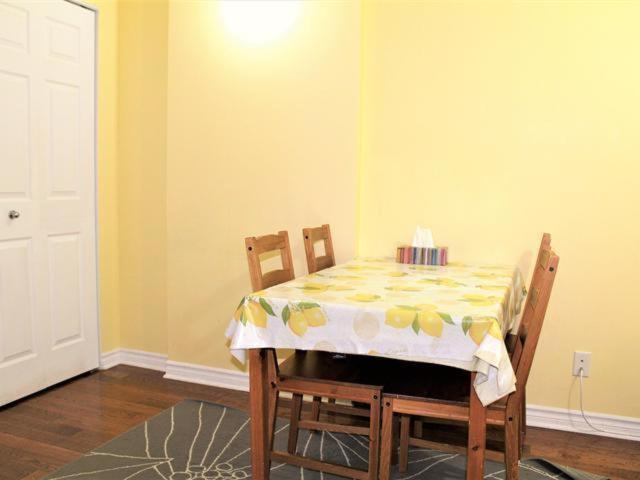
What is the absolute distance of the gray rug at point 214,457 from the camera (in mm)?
2162

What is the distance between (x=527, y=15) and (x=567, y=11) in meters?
0.17

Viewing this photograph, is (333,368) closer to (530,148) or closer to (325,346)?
(325,346)

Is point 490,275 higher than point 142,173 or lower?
lower

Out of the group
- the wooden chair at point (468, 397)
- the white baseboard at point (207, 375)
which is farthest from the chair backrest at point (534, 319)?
the white baseboard at point (207, 375)

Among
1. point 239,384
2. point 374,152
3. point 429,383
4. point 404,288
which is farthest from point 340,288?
point 239,384

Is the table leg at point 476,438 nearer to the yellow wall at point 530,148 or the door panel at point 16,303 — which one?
the yellow wall at point 530,148

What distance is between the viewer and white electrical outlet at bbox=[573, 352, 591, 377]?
2.59 meters

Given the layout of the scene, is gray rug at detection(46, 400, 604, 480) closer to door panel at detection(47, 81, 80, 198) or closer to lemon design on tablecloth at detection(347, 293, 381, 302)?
lemon design on tablecloth at detection(347, 293, 381, 302)

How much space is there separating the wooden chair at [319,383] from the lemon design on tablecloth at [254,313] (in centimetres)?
12

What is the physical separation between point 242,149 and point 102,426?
1.52 metres

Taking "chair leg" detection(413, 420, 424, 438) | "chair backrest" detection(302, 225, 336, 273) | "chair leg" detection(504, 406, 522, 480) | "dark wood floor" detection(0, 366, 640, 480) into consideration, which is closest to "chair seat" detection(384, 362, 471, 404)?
"chair leg" detection(504, 406, 522, 480)

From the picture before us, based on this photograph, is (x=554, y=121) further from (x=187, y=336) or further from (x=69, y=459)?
(x=69, y=459)

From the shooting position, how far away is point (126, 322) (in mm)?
3471

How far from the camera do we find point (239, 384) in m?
3.10
